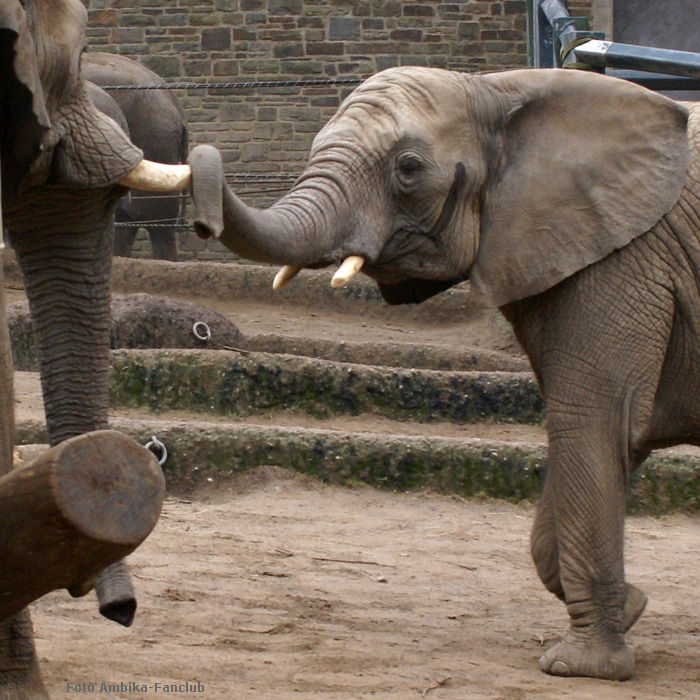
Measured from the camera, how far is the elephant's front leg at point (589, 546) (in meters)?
4.52

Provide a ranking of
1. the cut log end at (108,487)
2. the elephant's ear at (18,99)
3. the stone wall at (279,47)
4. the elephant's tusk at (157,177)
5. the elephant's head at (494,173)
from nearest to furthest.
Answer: the cut log end at (108,487), the elephant's ear at (18,99), the elephant's tusk at (157,177), the elephant's head at (494,173), the stone wall at (279,47)

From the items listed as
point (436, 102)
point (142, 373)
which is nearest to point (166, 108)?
point (142, 373)

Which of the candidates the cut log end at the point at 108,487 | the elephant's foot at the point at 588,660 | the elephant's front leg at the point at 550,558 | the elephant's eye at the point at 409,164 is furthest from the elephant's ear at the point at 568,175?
the cut log end at the point at 108,487

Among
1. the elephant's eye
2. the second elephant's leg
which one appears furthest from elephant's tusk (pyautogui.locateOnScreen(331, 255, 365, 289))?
the second elephant's leg

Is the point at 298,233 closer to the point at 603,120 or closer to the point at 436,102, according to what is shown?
the point at 436,102

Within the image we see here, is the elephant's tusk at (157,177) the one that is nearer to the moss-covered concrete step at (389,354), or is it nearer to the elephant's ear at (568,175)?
the elephant's ear at (568,175)

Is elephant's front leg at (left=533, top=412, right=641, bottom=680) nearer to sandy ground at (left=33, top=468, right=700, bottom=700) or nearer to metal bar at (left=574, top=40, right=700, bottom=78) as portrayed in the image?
sandy ground at (left=33, top=468, right=700, bottom=700)

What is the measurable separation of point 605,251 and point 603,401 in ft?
1.64

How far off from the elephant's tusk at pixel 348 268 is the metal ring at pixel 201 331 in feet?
16.4

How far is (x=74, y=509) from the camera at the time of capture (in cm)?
256

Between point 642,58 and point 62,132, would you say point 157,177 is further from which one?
point 642,58

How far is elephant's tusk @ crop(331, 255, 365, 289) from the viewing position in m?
4.36

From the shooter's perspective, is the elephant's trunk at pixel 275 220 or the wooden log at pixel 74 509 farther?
the elephant's trunk at pixel 275 220

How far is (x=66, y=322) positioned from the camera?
4.02 meters
